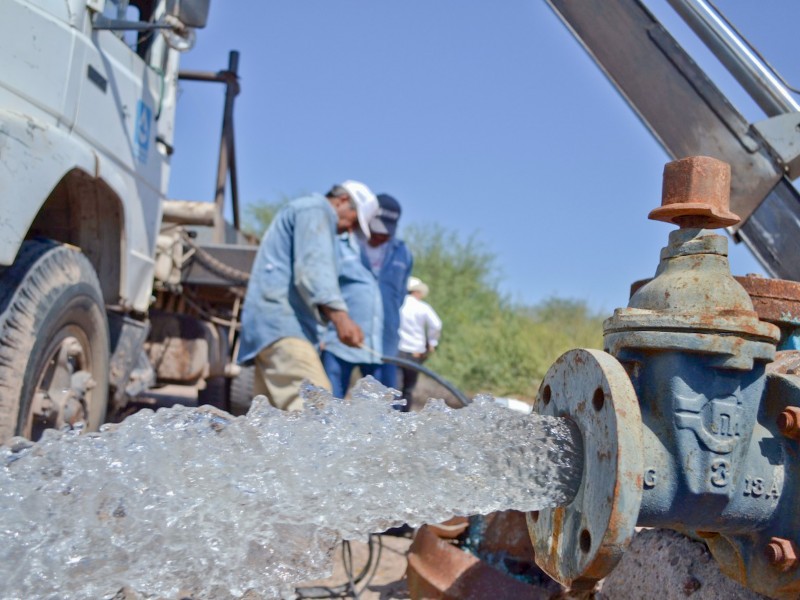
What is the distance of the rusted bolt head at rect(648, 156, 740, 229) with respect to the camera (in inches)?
49.6

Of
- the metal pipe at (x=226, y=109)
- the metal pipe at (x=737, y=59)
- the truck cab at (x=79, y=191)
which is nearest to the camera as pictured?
the metal pipe at (x=737, y=59)

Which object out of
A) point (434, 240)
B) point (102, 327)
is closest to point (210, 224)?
point (102, 327)

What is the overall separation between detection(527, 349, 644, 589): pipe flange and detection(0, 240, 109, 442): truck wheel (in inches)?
77.0

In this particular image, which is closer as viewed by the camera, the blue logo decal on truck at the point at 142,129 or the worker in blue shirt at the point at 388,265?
the blue logo decal on truck at the point at 142,129

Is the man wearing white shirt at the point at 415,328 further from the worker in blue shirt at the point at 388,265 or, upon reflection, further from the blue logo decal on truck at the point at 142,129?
the blue logo decal on truck at the point at 142,129

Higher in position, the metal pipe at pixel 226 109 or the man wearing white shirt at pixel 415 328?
the metal pipe at pixel 226 109

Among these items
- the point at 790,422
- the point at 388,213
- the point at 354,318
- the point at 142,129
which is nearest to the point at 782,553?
the point at 790,422

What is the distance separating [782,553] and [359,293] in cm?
367

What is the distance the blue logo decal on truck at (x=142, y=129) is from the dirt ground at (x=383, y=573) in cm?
203

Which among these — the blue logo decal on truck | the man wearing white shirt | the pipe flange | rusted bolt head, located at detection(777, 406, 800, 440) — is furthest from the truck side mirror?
the man wearing white shirt

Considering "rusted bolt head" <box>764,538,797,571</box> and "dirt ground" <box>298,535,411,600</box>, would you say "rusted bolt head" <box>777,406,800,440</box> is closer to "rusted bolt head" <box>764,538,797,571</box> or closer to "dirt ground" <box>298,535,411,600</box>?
"rusted bolt head" <box>764,538,797,571</box>

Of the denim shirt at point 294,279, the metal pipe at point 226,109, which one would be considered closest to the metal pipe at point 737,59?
the denim shirt at point 294,279

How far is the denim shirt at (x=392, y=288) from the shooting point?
16.6 feet

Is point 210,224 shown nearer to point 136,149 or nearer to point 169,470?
point 136,149
